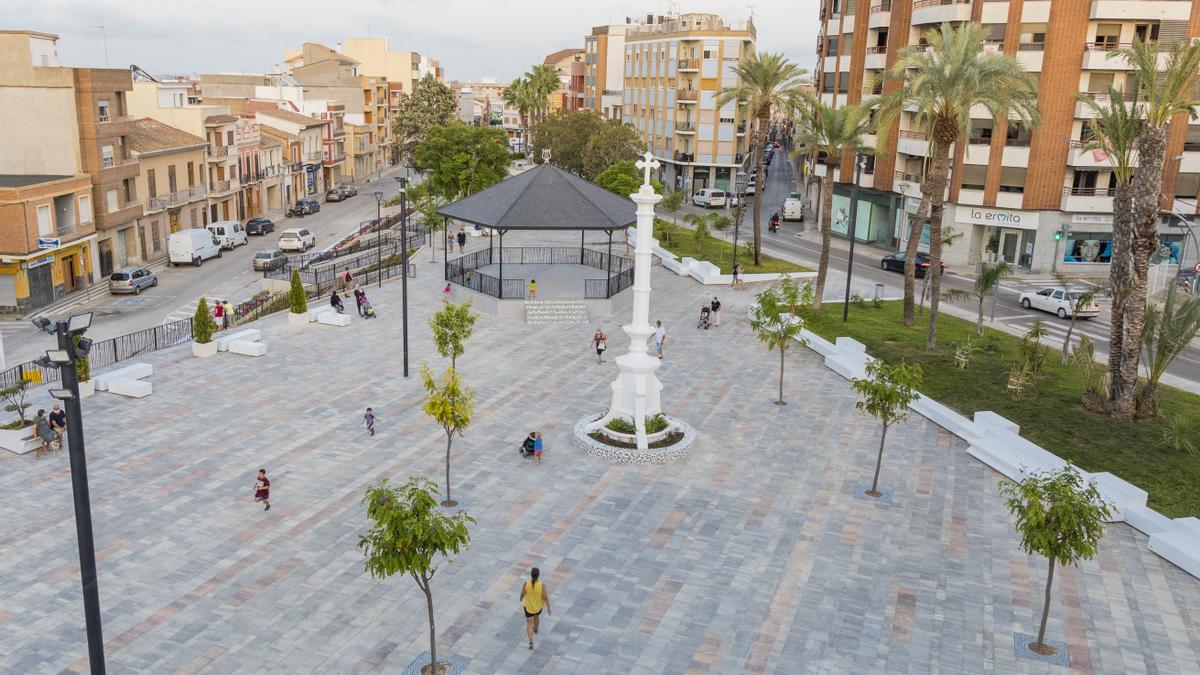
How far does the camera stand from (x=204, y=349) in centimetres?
2953

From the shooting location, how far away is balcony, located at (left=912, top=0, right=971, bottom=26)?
5262cm

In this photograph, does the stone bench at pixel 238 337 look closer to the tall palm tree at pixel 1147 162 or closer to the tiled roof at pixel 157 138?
the tall palm tree at pixel 1147 162

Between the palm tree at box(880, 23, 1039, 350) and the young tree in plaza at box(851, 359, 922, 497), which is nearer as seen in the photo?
the young tree in plaza at box(851, 359, 922, 497)

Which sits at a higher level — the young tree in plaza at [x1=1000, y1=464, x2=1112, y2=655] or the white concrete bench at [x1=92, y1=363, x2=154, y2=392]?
the young tree in plaza at [x1=1000, y1=464, x2=1112, y2=655]

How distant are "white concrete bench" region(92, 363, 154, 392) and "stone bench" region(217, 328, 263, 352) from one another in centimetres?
285

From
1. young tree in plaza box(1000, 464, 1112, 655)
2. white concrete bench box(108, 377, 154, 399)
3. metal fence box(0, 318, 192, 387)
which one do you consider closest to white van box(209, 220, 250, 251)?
metal fence box(0, 318, 192, 387)

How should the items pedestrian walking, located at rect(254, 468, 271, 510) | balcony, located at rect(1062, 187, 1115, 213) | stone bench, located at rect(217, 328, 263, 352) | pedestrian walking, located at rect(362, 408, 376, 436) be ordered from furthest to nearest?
balcony, located at rect(1062, 187, 1115, 213) → stone bench, located at rect(217, 328, 263, 352) → pedestrian walking, located at rect(362, 408, 376, 436) → pedestrian walking, located at rect(254, 468, 271, 510)

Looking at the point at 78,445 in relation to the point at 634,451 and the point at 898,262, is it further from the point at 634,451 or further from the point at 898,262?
the point at 898,262

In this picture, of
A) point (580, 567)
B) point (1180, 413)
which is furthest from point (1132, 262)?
point (580, 567)

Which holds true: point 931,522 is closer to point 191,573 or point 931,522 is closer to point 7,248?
point 191,573

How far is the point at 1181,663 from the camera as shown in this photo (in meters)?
14.3

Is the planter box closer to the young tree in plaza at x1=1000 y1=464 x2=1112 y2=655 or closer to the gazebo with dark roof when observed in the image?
the gazebo with dark roof

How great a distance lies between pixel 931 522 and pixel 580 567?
7671 mm

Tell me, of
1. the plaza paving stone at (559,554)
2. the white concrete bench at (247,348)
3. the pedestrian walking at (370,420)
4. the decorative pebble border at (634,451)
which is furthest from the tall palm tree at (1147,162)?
the white concrete bench at (247,348)
